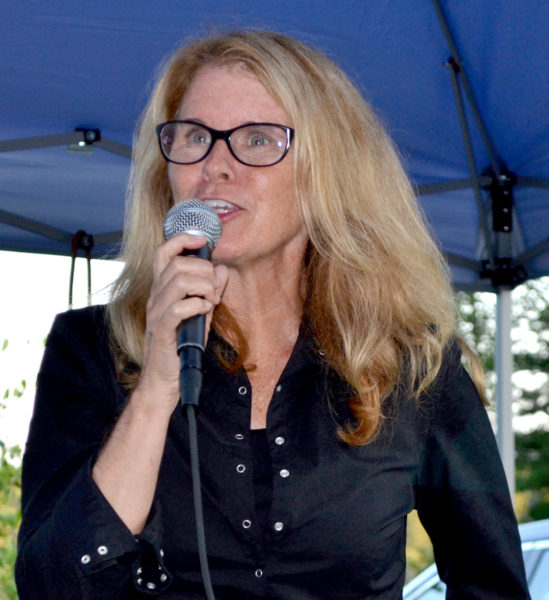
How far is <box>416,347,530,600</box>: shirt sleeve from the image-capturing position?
2035mm

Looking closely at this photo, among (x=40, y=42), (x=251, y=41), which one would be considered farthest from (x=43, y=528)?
(x=40, y=42)

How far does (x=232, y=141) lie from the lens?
6.42 ft

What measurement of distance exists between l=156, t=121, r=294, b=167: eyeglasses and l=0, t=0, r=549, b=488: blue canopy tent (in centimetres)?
94

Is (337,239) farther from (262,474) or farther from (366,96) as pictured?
(366,96)

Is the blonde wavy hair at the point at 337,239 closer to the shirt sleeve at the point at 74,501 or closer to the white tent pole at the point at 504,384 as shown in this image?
the shirt sleeve at the point at 74,501

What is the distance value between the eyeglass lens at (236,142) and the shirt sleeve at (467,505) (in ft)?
1.88

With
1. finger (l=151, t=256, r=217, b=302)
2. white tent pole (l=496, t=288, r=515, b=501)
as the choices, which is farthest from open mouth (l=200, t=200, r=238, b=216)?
white tent pole (l=496, t=288, r=515, b=501)

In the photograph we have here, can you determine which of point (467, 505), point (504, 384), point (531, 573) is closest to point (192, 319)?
point (467, 505)

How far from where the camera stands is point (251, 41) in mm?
2170

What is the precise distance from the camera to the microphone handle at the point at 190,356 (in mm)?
1447

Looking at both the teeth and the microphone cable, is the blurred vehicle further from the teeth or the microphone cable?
the microphone cable

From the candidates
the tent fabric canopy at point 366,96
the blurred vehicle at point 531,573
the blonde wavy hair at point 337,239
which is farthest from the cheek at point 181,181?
the blurred vehicle at point 531,573

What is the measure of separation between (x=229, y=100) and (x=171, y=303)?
2.20 feet

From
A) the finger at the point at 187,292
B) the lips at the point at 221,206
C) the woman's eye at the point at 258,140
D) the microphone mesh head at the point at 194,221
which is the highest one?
the woman's eye at the point at 258,140
